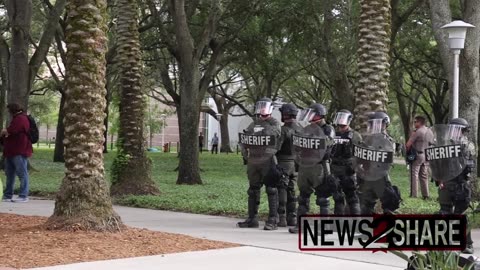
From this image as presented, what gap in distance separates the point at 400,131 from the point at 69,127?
75937mm

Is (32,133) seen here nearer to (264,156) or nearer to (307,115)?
(264,156)

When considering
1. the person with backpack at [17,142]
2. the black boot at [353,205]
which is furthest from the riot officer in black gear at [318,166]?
the person with backpack at [17,142]

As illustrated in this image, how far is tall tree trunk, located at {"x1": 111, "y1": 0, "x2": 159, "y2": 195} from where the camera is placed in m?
15.8

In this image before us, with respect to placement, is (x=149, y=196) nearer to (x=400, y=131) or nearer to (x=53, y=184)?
(x=53, y=184)

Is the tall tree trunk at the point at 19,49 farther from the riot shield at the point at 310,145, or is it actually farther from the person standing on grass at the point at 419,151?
the riot shield at the point at 310,145

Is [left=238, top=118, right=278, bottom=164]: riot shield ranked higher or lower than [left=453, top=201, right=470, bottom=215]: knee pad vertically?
higher

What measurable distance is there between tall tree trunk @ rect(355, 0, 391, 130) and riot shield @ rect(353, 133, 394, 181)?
357 cm

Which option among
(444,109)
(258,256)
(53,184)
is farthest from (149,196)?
(444,109)

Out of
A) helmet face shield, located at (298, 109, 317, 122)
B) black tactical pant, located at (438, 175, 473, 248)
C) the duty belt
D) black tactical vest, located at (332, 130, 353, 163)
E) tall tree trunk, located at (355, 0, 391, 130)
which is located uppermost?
tall tree trunk, located at (355, 0, 391, 130)

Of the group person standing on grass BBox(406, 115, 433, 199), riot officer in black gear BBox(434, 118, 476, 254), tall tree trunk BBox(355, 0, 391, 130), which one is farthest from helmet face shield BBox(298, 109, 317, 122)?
person standing on grass BBox(406, 115, 433, 199)

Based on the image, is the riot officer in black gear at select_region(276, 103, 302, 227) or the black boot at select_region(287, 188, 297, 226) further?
the black boot at select_region(287, 188, 297, 226)

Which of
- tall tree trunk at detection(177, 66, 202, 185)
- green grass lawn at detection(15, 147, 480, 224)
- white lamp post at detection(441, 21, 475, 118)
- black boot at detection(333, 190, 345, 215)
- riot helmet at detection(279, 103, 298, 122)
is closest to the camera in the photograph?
black boot at detection(333, 190, 345, 215)

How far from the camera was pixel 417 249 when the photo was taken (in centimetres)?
570

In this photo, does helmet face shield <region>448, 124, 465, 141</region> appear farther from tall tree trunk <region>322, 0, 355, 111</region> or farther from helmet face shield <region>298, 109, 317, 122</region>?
tall tree trunk <region>322, 0, 355, 111</region>
